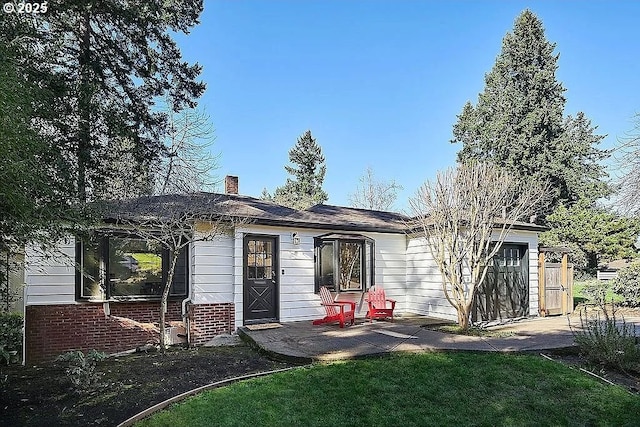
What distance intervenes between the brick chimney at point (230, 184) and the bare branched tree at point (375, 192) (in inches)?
728

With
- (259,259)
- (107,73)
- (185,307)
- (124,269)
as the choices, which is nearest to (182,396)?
(185,307)

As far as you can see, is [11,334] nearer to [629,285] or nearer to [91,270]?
[91,270]

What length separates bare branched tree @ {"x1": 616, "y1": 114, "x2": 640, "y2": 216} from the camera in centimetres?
860

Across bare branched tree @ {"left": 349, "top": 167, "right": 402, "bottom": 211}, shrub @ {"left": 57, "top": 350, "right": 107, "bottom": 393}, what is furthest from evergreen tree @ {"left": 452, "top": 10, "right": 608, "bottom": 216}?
shrub @ {"left": 57, "top": 350, "right": 107, "bottom": 393}

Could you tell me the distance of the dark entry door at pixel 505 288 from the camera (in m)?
10.3

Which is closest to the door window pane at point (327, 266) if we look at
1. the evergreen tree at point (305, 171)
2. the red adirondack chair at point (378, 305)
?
the red adirondack chair at point (378, 305)

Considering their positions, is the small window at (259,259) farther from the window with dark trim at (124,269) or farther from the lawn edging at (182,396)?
the lawn edging at (182,396)

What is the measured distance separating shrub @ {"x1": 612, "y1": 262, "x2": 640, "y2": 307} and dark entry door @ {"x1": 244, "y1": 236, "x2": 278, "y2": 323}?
11.2 metres

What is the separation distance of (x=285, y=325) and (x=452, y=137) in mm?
23390

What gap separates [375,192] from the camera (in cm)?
3139

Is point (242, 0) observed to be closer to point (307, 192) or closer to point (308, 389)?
point (308, 389)

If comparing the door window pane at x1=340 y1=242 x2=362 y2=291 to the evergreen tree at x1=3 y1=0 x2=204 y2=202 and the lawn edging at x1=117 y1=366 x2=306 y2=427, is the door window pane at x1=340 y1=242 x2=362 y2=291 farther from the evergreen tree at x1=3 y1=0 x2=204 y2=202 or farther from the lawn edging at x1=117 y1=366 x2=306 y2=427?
the evergreen tree at x1=3 y1=0 x2=204 y2=202

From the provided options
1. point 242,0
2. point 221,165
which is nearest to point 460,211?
point 221,165

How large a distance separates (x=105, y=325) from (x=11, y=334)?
1.70m
